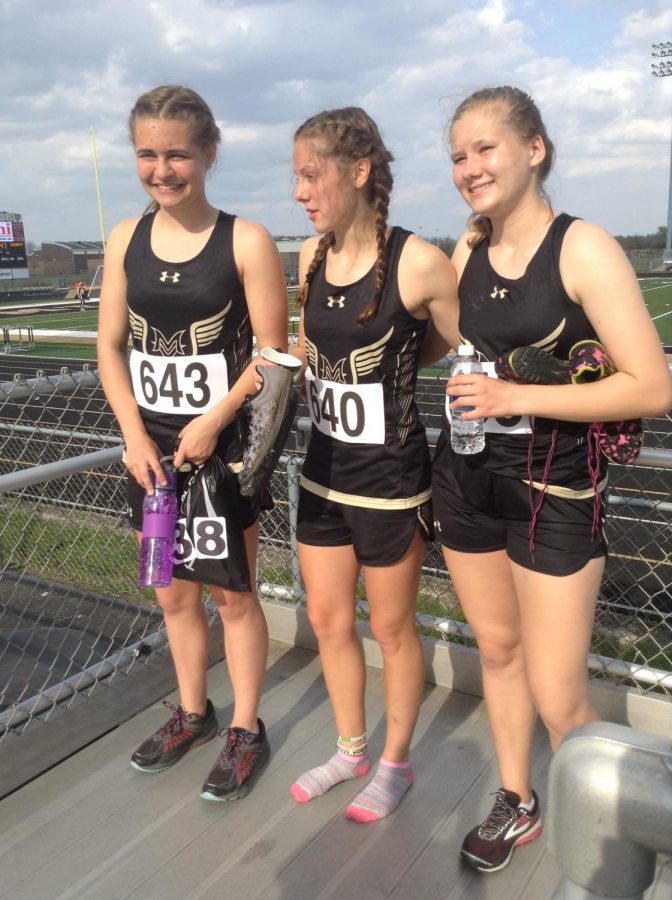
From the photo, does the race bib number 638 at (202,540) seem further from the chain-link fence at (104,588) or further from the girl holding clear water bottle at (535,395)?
the girl holding clear water bottle at (535,395)

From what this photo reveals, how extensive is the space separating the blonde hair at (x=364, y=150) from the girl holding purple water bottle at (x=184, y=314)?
35 cm

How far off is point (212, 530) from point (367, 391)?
677 millimetres

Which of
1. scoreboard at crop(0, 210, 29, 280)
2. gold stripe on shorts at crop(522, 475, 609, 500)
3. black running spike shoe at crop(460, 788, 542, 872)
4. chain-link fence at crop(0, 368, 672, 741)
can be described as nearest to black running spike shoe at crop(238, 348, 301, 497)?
gold stripe on shorts at crop(522, 475, 609, 500)

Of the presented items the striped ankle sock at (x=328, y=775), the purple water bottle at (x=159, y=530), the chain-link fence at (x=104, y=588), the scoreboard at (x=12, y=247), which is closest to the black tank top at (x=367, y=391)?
the purple water bottle at (x=159, y=530)

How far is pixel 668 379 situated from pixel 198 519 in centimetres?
141

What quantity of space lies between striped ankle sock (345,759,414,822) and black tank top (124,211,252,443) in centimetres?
122

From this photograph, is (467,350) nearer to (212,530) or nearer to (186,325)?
(186,325)

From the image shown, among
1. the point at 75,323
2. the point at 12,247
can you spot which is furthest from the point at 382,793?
the point at 12,247

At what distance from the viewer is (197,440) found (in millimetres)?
2287

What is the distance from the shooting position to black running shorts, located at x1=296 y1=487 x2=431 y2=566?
224 cm

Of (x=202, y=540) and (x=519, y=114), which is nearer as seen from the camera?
(x=519, y=114)

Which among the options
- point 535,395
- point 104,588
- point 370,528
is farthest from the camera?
point 104,588

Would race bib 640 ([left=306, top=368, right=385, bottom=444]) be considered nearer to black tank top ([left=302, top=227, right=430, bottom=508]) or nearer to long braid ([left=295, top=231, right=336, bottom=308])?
black tank top ([left=302, top=227, right=430, bottom=508])

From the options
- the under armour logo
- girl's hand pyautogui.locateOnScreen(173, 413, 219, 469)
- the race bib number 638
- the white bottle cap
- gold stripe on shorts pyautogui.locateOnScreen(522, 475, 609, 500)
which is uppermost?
the under armour logo
